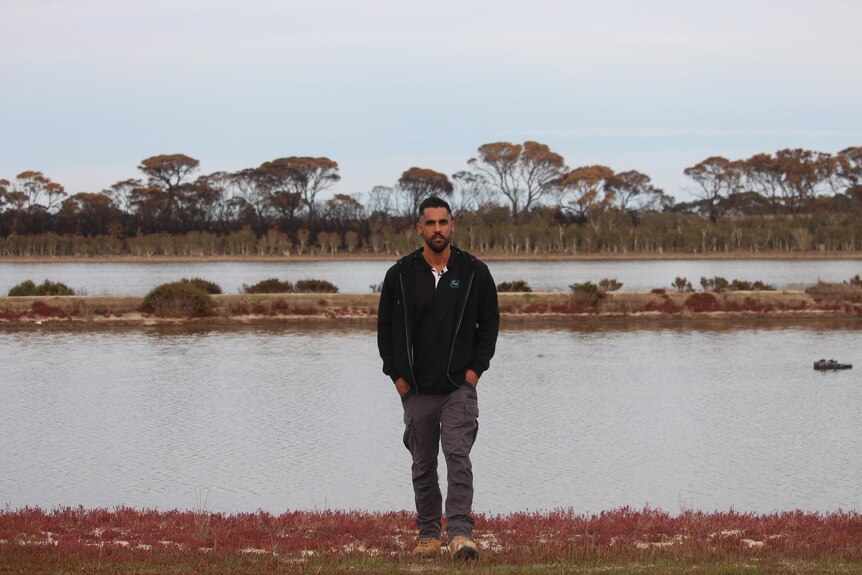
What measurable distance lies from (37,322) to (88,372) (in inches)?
500

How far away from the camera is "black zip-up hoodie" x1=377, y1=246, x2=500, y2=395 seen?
7.16 metres

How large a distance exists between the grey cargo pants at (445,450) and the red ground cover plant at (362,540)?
29 centimetres

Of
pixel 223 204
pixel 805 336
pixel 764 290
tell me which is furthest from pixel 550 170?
pixel 805 336

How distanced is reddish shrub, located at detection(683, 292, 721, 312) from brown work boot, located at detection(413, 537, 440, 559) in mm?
32740

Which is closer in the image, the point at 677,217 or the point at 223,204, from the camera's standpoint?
the point at 677,217

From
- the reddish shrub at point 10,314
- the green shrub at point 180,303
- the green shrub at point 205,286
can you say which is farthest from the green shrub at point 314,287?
the reddish shrub at point 10,314

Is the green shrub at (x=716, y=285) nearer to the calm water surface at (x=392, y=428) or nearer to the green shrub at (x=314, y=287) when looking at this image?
the calm water surface at (x=392, y=428)

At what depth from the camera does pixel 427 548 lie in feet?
→ 23.4

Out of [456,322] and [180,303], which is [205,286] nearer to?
[180,303]

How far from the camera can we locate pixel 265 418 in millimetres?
18438

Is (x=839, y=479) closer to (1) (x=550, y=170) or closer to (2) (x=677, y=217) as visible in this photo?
(2) (x=677, y=217)

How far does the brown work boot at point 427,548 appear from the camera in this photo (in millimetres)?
7098

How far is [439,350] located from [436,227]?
775 millimetres

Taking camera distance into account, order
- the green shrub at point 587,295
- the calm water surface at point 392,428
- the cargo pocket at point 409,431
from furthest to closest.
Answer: the green shrub at point 587,295, the calm water surface at point 392,428, the cargo pocket at point 409,431
